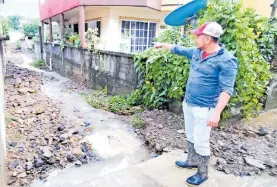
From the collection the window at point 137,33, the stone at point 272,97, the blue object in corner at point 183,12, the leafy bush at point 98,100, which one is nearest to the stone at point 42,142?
the leafy bush at point 98,100

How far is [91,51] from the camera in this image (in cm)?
751

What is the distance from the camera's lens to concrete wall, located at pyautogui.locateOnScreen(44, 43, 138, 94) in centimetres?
564

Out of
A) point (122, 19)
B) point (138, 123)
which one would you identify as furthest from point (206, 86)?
point (122, 19)

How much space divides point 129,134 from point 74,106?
7.10ft

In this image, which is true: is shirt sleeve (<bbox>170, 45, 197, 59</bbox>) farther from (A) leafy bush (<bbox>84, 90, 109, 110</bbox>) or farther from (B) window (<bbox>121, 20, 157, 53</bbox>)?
(B) window (<bbox>121, 20, 157, 53</bbox>)

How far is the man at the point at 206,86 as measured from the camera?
6.47 feet

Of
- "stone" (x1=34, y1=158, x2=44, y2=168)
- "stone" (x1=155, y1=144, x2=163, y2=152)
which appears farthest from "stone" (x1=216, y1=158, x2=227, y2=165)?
"stone" (x1=34, y1=158, x2=44, y2=168)

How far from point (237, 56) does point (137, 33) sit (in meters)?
7.46

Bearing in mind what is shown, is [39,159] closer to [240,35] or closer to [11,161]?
[11,161]

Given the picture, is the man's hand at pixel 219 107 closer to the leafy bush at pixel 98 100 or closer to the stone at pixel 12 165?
the stone at pixel 12 165

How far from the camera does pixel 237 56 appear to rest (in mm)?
3299

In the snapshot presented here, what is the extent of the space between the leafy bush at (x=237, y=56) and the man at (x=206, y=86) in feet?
4.31

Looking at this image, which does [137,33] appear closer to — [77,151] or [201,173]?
[77,151]

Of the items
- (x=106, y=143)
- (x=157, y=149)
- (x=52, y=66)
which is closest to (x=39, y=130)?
(x=106, y=143)
